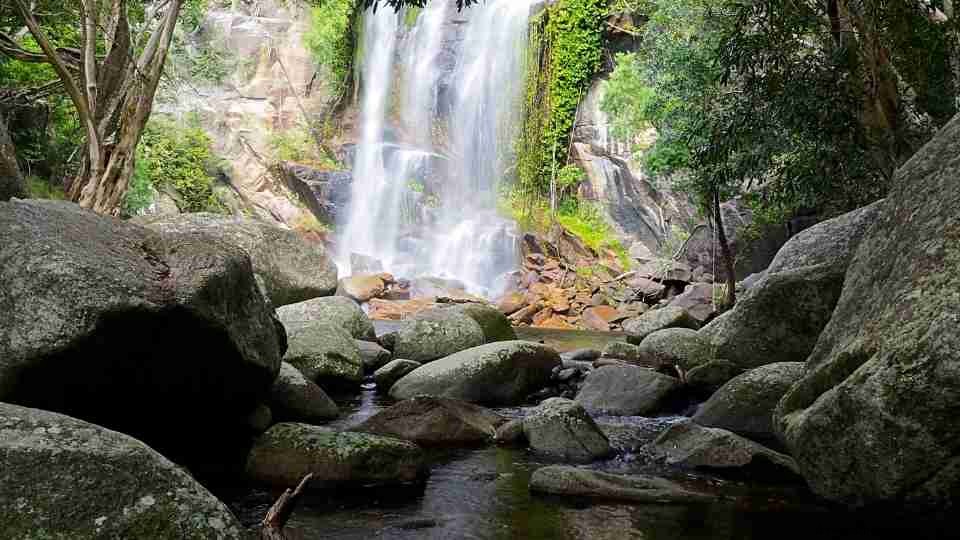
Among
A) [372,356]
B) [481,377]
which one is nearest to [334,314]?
[372,356]

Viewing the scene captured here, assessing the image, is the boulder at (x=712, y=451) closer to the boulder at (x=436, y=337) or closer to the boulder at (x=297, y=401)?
the boulder at (x=297, y=401)

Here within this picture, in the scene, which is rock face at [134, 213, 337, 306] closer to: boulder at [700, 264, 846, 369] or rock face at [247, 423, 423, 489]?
rock face at [247, 423, 423, 489]

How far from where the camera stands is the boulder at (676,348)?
39.2 feet

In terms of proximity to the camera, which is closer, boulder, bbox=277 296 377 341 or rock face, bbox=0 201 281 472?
rock face, bbox=0 201 281 472

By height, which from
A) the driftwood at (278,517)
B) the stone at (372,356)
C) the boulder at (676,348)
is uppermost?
the driftwood at (278,517)

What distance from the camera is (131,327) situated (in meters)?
5.24

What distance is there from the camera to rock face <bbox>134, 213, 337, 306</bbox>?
1234 centimetres

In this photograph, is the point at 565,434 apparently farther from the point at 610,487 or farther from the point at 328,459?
the point at 328,459

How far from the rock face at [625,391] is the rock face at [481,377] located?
82 centimetres

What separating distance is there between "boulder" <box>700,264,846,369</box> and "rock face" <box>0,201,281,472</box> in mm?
5577

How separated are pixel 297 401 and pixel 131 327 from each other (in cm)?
315

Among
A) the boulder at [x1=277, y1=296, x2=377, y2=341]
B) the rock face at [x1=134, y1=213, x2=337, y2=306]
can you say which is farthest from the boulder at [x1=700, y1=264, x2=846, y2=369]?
the rock face at [x1=134, y1=213, x2=337, y2=306]

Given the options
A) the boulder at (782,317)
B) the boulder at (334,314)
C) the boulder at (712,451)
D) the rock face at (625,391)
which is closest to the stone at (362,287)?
the boulder at (334,314)

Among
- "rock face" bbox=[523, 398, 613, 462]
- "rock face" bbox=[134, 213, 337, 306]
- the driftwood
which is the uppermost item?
"rock face" bbox=[134, 213, 337, 306]
